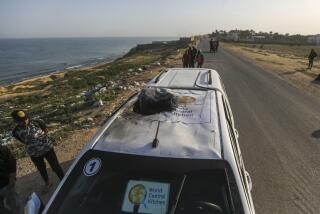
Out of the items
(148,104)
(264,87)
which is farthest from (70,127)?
(264,87)

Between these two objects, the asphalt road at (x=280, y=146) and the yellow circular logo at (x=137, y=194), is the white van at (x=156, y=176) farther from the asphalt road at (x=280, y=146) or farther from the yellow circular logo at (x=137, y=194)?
the asphalt road at (x=280, y=146)

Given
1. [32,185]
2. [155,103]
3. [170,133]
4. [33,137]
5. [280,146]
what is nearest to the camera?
[170,133]

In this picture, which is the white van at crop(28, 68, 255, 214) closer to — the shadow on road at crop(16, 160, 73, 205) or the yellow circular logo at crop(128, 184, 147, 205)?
the yellow circular logo at crop(128, 184, 147, 205)

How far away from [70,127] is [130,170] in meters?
7.30

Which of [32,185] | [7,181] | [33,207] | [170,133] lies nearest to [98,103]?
[32,185]

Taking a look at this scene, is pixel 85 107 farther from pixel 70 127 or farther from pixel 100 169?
pixel 100 169

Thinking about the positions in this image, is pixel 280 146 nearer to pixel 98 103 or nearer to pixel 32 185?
pixel 32 185

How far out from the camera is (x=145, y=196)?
285 centimetres

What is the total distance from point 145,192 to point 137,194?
8 centimetres

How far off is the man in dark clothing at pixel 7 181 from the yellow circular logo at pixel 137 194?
257cm

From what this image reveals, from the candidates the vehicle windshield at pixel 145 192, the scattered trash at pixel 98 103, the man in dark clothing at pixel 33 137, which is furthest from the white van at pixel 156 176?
the scattered trash at pixel 98 103

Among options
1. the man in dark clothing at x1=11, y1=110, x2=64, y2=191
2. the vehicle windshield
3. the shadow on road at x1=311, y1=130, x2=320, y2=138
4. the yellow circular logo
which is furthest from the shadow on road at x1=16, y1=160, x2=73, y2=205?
the shadow on road at x1=311, y1=130, x2=320, y2=138

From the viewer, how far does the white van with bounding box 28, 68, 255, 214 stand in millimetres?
2836

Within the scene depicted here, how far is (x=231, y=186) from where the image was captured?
2816mm
